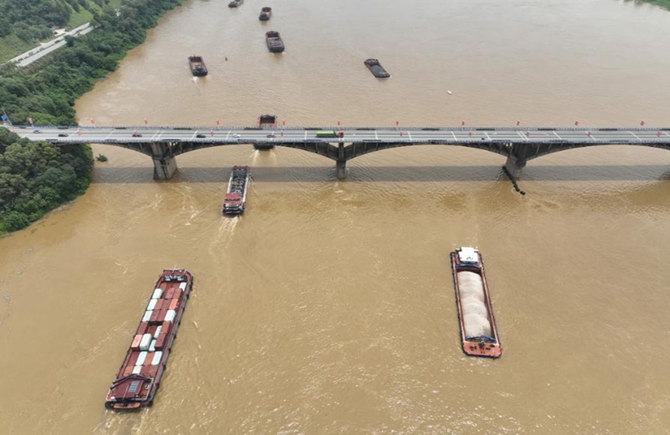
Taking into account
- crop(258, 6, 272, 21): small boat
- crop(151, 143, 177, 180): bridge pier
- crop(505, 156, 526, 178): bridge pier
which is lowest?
crop(151, 143, 177, 180): bridge pier

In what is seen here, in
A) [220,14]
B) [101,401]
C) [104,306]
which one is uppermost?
[220,14]

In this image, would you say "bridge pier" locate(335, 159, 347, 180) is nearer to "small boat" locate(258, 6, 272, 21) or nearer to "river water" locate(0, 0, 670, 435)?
"river water" locate(0, 0, 670, 435)

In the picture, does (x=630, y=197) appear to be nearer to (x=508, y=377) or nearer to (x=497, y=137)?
(x=497, y=137)

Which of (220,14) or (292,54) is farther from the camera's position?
(220,14)

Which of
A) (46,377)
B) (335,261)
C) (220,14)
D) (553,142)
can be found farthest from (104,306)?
(220,14)

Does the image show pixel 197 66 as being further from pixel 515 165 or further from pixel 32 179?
pixel 515 165

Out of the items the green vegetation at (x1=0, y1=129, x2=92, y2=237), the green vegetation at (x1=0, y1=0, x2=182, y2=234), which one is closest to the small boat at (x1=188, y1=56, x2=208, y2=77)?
the green vegetation at (x1=0, y1=0, x2=182, y2=234)

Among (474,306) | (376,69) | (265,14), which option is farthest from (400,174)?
(265,14)
